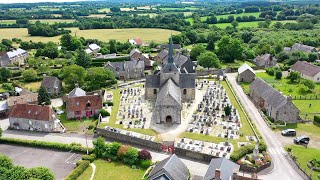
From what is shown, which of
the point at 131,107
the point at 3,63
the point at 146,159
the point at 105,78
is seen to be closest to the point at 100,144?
the point at 146,159

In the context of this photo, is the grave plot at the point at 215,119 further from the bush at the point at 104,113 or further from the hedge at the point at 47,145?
the hedge at the point at 47,145

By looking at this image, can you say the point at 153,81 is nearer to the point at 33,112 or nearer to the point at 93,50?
the point at 33,112

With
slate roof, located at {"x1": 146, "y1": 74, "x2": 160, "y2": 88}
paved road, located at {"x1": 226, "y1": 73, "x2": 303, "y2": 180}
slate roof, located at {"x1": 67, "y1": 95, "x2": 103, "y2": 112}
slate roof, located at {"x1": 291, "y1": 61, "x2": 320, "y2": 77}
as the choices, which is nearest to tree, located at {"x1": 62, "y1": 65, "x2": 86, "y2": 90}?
slate roof, located at {"x1": 67, "y1": 95, "x2": 103, "y2": 112}

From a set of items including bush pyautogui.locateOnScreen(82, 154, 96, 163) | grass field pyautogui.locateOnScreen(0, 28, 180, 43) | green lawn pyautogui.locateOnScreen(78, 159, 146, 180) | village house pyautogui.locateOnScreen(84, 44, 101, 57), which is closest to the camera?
green lawn pyautogui.locateOnScreen(78, 159, 146, 180)

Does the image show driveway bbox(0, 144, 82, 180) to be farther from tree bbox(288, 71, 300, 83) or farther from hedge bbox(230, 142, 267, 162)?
tree bbox(288, 71, 300, 83)

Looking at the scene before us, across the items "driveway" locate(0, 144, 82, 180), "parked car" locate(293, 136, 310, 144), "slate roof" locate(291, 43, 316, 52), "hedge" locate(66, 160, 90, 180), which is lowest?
"driveway" locate(0, 144, 82, 180)

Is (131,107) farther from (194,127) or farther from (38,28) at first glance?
(38,28)
